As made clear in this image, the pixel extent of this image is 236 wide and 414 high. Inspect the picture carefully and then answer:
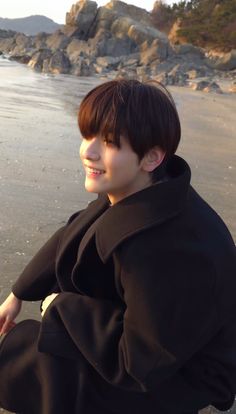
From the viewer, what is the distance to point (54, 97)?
11.0m

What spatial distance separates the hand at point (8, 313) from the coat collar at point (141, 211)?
62cm

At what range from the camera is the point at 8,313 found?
6.64 feet

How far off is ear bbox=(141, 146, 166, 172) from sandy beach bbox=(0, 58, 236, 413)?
43.3 inches

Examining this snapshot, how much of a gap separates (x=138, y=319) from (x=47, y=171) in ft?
10.9

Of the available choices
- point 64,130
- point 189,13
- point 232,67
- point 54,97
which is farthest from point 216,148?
point 189,13

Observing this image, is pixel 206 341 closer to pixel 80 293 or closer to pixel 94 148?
pixel 80 293

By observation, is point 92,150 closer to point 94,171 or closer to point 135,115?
point 94,171

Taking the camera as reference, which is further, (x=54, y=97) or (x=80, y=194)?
(x=54, y=97)

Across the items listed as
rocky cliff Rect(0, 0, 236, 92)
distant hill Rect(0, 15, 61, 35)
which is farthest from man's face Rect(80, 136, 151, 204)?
distant hill Rect(0, 15, 61, 35)

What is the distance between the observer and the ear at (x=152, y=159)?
61.1 inches

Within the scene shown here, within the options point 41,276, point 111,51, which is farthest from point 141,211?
point 111,51

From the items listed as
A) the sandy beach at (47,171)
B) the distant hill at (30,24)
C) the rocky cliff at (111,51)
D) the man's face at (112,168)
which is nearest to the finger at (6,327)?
the sandy beach at (47,171)

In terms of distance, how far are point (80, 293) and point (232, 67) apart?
3140 centimetres

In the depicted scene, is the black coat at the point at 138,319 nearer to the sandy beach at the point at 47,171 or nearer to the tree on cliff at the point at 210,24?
the sandy beach at the point at 47,171
